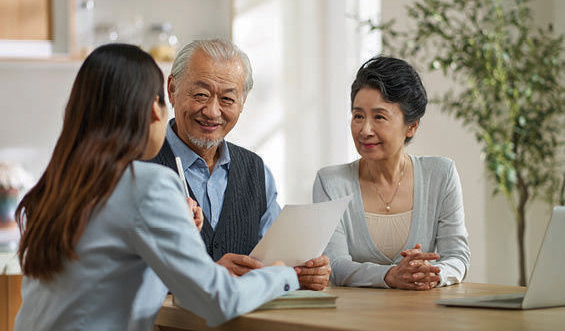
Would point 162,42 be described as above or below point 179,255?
above

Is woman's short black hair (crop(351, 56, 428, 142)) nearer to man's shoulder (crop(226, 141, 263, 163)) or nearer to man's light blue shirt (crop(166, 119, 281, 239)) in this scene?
man's shoulder (crop(226, 141, 263, 163))

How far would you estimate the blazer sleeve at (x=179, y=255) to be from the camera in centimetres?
143

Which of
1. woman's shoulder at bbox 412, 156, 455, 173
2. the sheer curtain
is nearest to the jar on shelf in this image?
the sheer curtain

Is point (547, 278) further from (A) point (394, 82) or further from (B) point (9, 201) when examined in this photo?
(B) point (9, 201)

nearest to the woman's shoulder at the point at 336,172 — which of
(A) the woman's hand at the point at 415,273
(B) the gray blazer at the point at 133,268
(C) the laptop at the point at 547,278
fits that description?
(A) the woman's hand at the point at 415,273

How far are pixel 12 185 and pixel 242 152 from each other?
7.71 ft

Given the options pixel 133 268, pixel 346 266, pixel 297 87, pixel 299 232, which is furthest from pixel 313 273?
pixel 297 87

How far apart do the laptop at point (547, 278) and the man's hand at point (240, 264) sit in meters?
0.47

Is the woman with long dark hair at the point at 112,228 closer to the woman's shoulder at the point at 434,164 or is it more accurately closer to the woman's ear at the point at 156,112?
the woman's ear at the point at 156,112

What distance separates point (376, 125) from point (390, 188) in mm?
225

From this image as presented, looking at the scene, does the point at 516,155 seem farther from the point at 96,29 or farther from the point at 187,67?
the point at 96,29

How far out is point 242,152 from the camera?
2.48m

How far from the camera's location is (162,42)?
466 centimetres

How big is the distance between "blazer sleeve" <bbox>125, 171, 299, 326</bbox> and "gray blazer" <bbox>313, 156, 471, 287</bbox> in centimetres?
77
